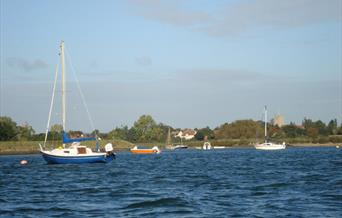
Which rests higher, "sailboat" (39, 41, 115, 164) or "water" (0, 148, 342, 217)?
"sailboat" (39, 41, 115, 164)

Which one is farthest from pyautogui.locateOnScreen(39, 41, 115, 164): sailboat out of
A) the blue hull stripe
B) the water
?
the water

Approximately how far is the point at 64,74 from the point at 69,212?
58.2 meters

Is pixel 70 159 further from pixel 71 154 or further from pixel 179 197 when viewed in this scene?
pixel 179 197

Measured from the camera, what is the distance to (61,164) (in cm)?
7794

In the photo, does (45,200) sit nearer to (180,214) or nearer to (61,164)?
(180,214)

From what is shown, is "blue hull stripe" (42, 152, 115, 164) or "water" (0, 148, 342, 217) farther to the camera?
"blue hull stripe" (42, 152, 115, 164)

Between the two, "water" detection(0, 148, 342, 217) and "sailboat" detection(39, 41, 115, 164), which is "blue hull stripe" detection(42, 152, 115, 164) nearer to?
"sailboat" detection(39, 41, 115, 164)

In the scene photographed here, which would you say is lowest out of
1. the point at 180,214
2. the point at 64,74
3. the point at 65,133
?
the point at 180,214

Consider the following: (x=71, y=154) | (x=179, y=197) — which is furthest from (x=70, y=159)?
(x=179, y=197)

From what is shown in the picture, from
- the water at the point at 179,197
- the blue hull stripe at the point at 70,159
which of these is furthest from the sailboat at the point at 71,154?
the water at the point at 179,197

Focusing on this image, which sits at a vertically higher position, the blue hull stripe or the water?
the blue hull stripe

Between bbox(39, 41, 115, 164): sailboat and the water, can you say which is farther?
bbox(39, 41, 115, 164): sailboat

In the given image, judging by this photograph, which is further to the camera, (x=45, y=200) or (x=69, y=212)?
(x=45, y=200)

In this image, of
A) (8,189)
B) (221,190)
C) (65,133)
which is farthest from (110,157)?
(221,190)
